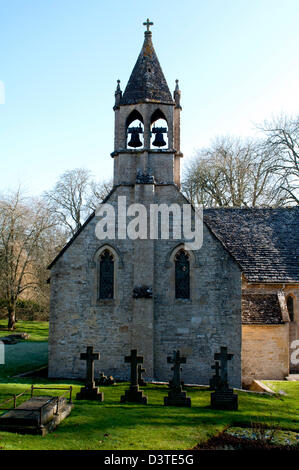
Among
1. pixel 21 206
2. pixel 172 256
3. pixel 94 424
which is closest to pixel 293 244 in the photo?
pixel 172 256

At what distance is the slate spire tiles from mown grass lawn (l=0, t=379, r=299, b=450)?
37.5ft

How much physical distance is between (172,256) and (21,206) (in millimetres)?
20462

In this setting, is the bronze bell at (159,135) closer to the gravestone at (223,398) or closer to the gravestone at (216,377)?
the gravestone at (216,377)

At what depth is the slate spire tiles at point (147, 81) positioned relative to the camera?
17.5 meters

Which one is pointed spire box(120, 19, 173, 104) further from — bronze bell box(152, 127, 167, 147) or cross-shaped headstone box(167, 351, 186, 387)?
cross-shaped headstone box(167, 351, 186, 387)

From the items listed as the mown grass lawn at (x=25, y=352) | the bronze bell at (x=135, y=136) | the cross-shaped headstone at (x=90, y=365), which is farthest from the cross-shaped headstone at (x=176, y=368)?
the bronze bell at (x=135, y=136)

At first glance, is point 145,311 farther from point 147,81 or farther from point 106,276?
point 147,81

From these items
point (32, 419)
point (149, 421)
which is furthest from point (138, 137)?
point (32, 419)

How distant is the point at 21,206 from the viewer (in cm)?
3341

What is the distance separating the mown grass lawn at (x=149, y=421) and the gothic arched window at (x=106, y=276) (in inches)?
151

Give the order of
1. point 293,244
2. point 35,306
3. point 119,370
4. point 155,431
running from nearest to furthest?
point 155,431
point 119,370
point 293,244
point 35,306

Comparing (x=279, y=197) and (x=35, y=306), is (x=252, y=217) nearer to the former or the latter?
(x=279, y=197)

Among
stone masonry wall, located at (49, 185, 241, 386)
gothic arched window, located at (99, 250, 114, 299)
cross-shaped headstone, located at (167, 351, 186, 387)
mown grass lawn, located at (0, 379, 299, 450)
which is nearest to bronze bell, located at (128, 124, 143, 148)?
stone masonry wall, located at (49, 185, 241, 386)

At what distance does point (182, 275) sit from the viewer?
54.2 ft
